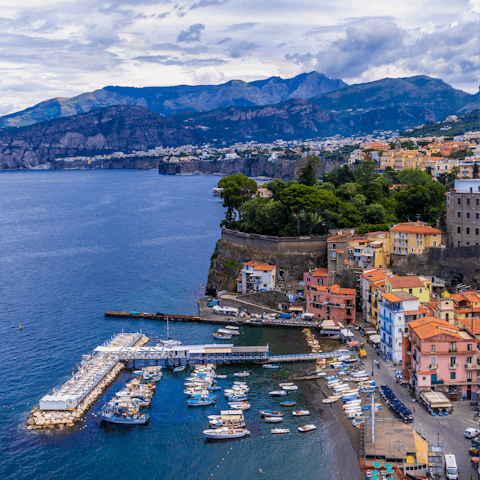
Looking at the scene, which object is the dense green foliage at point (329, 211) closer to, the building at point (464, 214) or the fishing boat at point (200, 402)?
the building at point (464, 214)

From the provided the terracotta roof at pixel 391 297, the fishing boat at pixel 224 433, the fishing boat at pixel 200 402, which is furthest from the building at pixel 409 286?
the fishing boat at pixel 224 433

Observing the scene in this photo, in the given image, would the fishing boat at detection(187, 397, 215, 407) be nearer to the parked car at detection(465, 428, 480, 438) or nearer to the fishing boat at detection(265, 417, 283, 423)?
the fishing boat at detection(265, 417, 283, 423)

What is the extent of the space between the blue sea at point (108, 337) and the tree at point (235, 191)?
1033cm

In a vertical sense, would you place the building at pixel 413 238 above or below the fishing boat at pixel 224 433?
Result: above

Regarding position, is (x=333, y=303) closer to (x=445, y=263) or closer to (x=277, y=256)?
(x=277, y=256)

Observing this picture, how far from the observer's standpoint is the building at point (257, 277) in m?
63.1

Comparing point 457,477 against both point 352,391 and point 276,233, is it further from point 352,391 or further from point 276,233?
point 276,233

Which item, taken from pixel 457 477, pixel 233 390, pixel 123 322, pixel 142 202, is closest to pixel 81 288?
pixel 123 322

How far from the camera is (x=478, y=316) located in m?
46.0

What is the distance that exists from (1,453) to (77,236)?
82.0m

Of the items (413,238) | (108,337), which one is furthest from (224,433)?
(413,238)

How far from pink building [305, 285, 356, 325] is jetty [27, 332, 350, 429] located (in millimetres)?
7858

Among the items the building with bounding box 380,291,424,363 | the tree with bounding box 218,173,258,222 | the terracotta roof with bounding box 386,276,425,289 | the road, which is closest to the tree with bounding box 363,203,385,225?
the tree with bounding box 218,173,258,222

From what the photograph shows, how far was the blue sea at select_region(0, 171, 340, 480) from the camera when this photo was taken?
34625 mm
